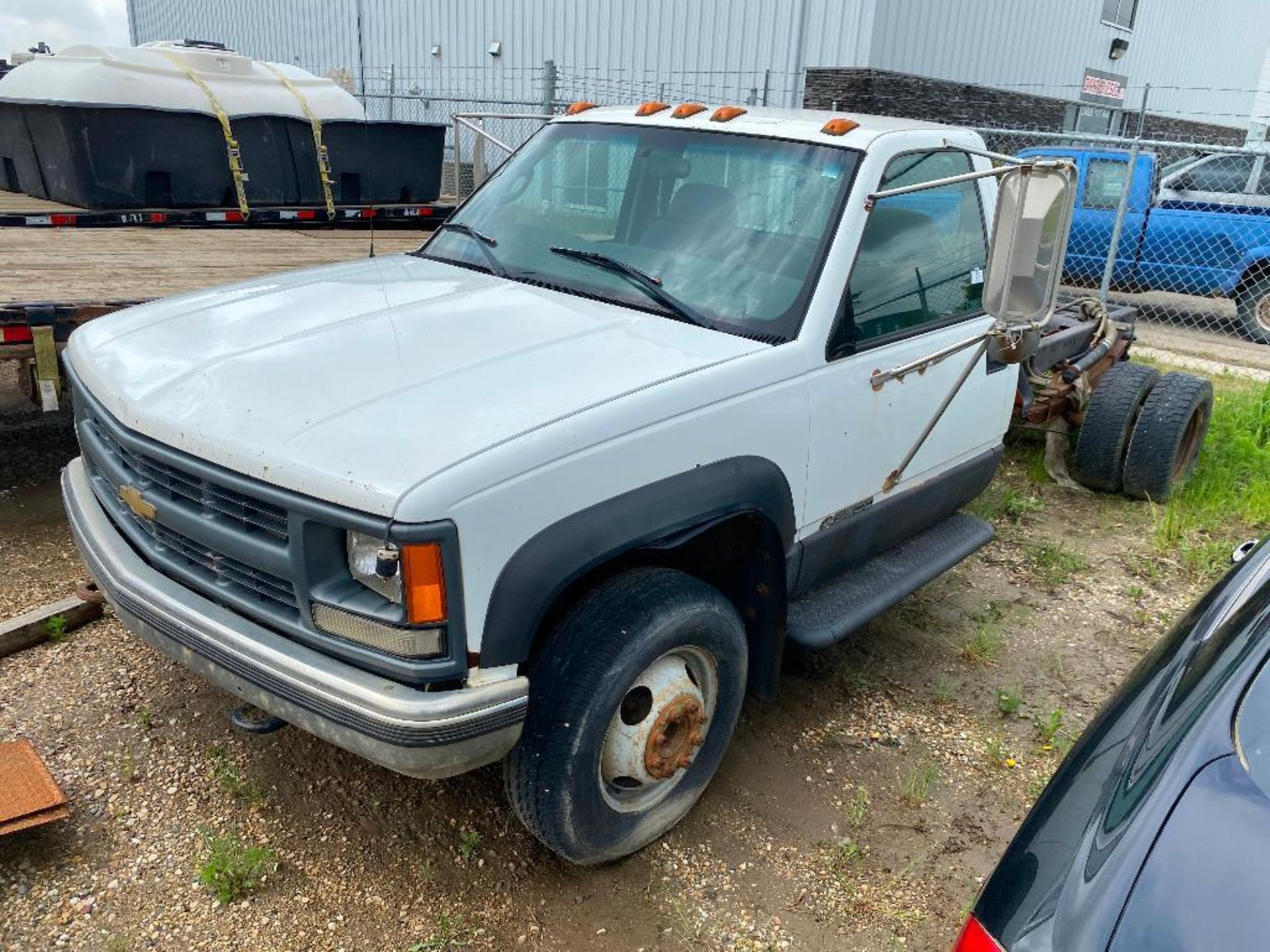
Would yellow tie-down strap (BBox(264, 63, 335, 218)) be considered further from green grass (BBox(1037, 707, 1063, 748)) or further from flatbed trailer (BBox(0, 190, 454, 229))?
green grass (BBox(1037, 707, 1063, 748))

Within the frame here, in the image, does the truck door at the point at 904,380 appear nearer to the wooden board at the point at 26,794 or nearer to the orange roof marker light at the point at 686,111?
the orange roof marker light at the point at 686,111

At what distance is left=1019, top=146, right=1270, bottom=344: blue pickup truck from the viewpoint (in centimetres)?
1060

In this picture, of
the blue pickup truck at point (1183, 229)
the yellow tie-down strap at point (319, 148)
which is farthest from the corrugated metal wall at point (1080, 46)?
the yellow tie-down strap at point (319, 148)

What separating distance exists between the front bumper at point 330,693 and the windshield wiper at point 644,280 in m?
1.29

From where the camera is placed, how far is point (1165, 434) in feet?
18.3

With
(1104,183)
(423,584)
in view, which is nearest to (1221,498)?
(423,584)

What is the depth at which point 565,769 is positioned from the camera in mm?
2521

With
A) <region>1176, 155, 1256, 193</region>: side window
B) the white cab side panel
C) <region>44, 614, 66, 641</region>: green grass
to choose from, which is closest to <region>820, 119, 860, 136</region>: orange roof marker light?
the white cab side panel

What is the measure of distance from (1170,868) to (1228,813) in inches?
5.3

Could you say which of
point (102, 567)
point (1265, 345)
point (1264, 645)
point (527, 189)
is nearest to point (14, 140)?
point (527, 189)

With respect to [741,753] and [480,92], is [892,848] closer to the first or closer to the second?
[741,753]

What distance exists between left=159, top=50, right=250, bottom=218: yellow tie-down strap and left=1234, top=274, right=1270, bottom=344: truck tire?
9.86 metres

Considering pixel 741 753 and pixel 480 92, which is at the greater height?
pixel 480 92

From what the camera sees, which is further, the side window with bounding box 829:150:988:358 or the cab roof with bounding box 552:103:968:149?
the cab roof with bounding box 552:103:968:149
